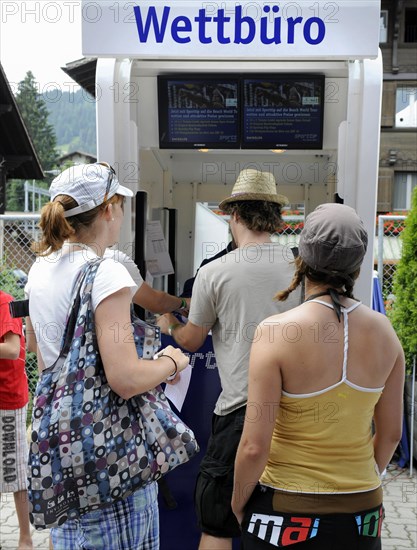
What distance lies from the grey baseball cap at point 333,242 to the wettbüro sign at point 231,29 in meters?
1.38

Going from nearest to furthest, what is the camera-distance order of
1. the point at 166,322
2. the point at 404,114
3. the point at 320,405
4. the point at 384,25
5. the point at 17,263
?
the point at 320,405 → the point at 166,322 → the point at 17,263 → the point at 384,25 → the point at 404,114

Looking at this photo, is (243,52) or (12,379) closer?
(243,52)

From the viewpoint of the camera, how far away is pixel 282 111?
3936mm

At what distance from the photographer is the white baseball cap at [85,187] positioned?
2.18 metres

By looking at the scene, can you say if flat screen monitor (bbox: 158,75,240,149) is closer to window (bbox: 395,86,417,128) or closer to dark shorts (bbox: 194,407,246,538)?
dark shorts (bbox: 194,407,246,538)

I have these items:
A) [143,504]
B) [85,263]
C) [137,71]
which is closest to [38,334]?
[85,263]

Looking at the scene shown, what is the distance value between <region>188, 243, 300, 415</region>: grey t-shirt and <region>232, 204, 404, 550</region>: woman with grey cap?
0.83 metres

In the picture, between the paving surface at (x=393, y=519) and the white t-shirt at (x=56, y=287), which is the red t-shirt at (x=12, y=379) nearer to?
the paving surface at (x=393, y=519)

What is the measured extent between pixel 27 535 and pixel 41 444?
2.54 metres

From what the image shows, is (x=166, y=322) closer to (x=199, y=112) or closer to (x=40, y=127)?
(x=199, y=112)

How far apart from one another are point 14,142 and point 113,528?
15.4 metres

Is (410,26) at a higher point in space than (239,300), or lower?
higher

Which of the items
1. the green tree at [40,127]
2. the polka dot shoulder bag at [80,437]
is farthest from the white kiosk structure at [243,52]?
the green tree at [40,127]


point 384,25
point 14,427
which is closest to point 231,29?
point 14,427
